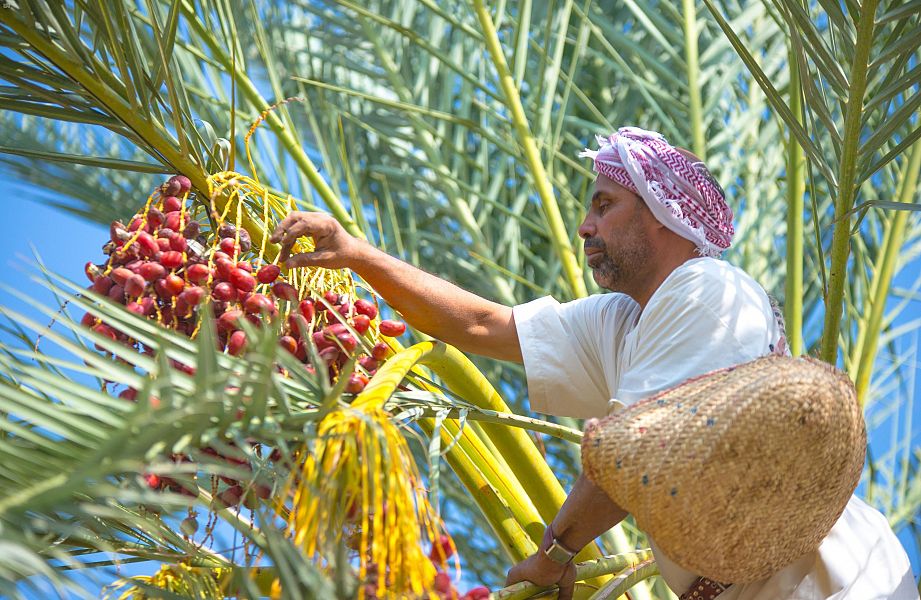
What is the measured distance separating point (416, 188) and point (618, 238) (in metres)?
1.22

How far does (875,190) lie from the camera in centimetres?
265

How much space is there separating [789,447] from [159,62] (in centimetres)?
87

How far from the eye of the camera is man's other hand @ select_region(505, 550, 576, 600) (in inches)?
57.0

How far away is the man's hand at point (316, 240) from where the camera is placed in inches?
54.7

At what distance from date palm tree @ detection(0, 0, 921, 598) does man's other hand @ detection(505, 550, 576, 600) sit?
0.19 ft

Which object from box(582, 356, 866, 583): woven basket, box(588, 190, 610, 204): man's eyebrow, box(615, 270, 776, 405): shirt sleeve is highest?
box(588, 190, 610, 204): man's eyebrow

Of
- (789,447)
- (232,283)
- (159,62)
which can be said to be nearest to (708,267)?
(789,447)

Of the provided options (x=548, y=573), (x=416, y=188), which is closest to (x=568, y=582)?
(x=548, y=573)

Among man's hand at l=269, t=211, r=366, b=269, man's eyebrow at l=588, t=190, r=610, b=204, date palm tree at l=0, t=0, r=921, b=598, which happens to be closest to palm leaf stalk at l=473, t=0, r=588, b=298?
date palm tree at l=0, t=0, r=921, b=598

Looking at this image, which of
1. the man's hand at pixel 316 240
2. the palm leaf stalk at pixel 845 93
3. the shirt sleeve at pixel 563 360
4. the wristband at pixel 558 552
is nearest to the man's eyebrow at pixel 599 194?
the shirt sleeve at pixel 563 360

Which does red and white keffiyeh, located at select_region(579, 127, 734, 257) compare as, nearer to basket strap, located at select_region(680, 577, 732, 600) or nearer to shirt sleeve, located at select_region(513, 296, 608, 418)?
shirt sleeve, located at select_region(513, 296, 608, 418)

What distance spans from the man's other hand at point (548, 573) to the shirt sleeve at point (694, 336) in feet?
0.70

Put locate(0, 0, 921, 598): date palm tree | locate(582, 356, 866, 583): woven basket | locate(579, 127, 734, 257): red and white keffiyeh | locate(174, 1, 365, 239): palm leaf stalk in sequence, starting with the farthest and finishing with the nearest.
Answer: locate(174, 1, 365, 239): palm leaf stalk, locate(579, 127, 734, 257): red and white keffiyeh, locate(582, 356, 866, 583): woven basket, locate(0, 0, 921, 598): date palm tree

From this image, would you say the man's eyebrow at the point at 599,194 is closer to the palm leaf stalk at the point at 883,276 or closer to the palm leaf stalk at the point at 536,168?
the palm leaf stalk at the point at 536,168
